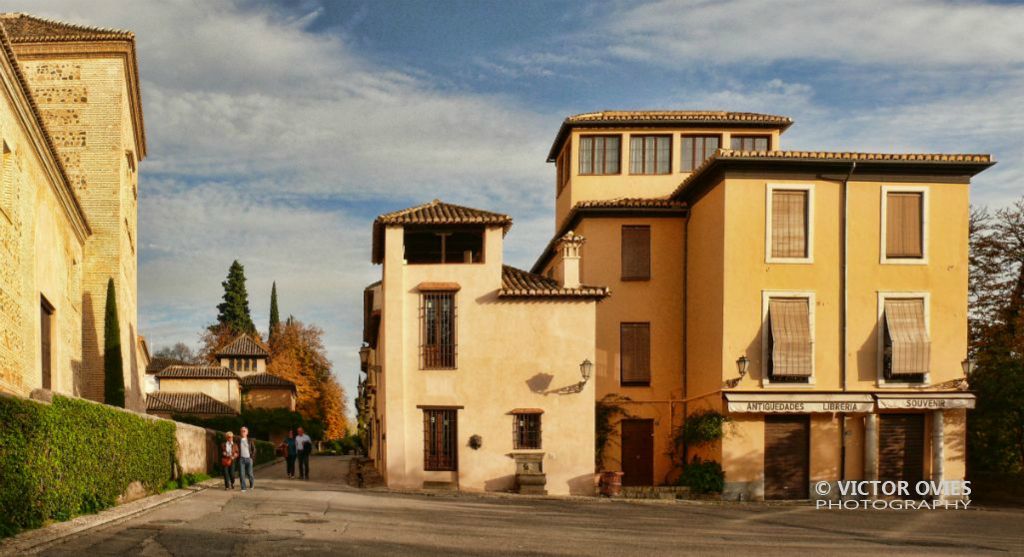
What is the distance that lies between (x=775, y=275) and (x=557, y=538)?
13.9 meters

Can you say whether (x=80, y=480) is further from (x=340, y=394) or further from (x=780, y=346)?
(x=340, y=394)

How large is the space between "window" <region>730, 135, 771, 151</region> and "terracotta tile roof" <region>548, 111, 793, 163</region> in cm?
40

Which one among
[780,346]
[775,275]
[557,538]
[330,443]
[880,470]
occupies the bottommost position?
[330,443]

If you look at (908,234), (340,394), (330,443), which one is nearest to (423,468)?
(908,234)

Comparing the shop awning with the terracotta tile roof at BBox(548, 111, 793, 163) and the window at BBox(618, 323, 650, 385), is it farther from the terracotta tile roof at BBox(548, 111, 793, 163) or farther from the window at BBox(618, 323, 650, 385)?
the terracotta tile roof at BBox(548, 111, 793, 163)

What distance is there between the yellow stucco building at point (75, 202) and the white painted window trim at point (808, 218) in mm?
17474

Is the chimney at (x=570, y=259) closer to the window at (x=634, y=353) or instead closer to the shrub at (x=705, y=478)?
the window at (x=634, y=353)

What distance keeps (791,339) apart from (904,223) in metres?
4.52

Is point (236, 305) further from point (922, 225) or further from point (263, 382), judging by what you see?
point (922, 225)

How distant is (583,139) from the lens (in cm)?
3102

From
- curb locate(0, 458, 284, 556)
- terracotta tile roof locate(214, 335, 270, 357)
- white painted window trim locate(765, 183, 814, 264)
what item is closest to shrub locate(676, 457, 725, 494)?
white painted window trim locate(765, 183, 814, 264)

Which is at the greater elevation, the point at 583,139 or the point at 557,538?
the point at 583,139

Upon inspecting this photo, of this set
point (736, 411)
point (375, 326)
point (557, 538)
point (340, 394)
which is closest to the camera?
point (557, 538)

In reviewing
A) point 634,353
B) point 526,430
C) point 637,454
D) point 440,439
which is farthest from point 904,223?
point 440,439
